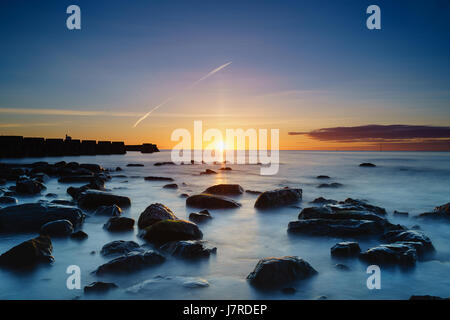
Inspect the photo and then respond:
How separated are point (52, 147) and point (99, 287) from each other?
5159 centimetres

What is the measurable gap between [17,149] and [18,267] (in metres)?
45.4

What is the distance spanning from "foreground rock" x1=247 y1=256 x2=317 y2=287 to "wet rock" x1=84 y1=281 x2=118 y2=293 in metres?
1.71

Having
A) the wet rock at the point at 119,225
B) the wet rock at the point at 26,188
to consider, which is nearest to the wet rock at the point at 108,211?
the wet rock at the point at 119,225

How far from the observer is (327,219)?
246 inches

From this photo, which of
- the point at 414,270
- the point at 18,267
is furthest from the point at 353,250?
the point at 18,267

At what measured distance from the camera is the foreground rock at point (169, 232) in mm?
5164

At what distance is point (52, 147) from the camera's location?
157 ft

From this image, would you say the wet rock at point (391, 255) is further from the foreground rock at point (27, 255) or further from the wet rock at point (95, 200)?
the wet rock at point (95, 200)

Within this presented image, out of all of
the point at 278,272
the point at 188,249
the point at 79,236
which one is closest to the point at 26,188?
the point at 79,236

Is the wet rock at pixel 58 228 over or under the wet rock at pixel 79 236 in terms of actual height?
over

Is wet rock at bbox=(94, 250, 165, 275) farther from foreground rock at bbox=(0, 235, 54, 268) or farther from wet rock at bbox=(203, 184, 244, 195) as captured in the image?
wet rock at bbox=(203, 184, 244, 195)

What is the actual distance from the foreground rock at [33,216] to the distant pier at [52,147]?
4190 centimetres

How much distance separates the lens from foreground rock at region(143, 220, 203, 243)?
5.16 meters

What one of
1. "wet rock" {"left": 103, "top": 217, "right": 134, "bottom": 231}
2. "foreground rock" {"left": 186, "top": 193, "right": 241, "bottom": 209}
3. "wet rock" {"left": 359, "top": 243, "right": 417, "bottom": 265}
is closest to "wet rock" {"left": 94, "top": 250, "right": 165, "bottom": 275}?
"wet rock" {"left": 103, "top": 217, "right": 134, "bottom": 231}
